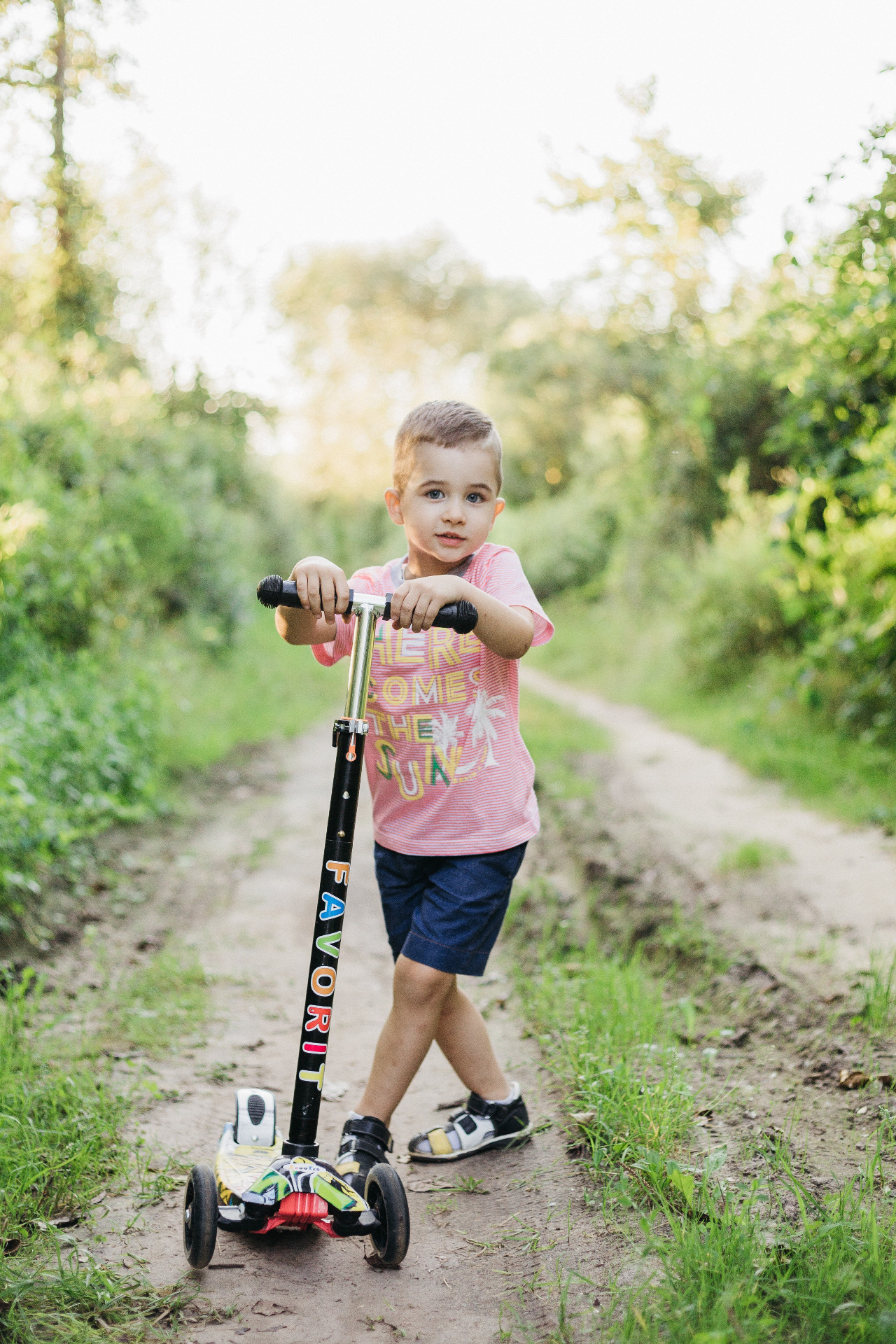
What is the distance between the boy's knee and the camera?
265cm

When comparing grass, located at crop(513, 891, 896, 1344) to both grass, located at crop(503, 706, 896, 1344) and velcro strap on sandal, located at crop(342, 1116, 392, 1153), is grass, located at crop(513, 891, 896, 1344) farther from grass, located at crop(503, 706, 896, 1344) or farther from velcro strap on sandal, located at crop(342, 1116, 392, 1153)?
velcro strap on sandal, located at crop(342, 1116, 392, 1153)

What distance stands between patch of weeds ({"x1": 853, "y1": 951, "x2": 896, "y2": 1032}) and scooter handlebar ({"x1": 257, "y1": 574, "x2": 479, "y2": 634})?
1.98 meters

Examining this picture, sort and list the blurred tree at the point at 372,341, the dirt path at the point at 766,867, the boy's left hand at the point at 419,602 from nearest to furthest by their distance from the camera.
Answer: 1. the boy's left hand at the point at 419,602
2. the dirt path at the point at 766,867
3. the blurred tree at the point at 372,341

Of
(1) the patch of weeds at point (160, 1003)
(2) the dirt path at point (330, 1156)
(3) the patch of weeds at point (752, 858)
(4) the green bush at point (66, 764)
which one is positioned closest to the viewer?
(2) the dirt path at point (330, 1156)

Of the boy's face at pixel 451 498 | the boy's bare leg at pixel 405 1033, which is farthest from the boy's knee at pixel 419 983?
the boy's face at pixel 451 498

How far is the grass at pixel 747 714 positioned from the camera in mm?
6477

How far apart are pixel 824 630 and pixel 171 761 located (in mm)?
4878

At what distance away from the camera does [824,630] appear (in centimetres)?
789

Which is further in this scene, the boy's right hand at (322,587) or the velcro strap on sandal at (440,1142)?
the velcro strap on sandal at (440,1142)

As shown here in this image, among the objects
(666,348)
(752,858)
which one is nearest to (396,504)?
(752,858)

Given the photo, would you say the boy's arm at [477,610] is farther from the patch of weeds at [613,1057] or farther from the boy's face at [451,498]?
the patch of weeds at [613,1057]

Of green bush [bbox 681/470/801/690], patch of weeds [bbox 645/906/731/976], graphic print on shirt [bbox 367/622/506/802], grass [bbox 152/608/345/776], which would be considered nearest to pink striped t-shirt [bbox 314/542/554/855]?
graphic print on shirt [bbox 367/622/506/802]

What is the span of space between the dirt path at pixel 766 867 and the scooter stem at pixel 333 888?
223 centimetres

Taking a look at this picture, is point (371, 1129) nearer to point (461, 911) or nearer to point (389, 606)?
point (461, 911)
